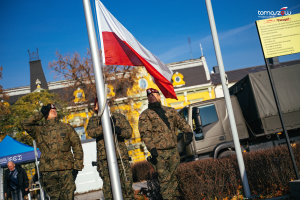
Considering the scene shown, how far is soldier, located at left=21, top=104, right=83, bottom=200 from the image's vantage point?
422 cm

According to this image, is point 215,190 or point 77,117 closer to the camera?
point 215,190

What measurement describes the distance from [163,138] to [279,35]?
299cm

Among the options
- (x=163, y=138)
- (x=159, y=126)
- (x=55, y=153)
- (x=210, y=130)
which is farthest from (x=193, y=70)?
(x=55, y=153)

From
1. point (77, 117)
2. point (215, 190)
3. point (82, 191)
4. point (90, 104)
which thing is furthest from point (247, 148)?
point (77, 117)

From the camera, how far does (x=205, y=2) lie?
586 centimetres

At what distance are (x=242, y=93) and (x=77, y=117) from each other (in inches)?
915

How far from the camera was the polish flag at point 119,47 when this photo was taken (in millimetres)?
3387

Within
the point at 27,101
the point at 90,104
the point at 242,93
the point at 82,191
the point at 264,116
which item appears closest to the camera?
the point at 264,116

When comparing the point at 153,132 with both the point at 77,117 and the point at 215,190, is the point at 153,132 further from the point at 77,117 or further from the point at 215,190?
the point at 77,117

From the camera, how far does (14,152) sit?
420 inches

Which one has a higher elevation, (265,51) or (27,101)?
(27,101)

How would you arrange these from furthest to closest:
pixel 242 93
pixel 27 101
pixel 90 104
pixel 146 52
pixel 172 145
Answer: pixel 90 104 < pixel 27 101 < pixel 242 93 < pixel 172 145 < pixel 146 52

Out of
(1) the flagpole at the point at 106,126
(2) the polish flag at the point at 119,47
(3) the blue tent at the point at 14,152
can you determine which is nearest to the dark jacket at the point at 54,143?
(2) the polish flag at the point at 119,47

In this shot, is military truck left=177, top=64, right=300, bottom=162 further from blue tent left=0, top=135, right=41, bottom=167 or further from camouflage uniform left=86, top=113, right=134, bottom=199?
blue tent left=0, top=135, right=41, bottom=167
